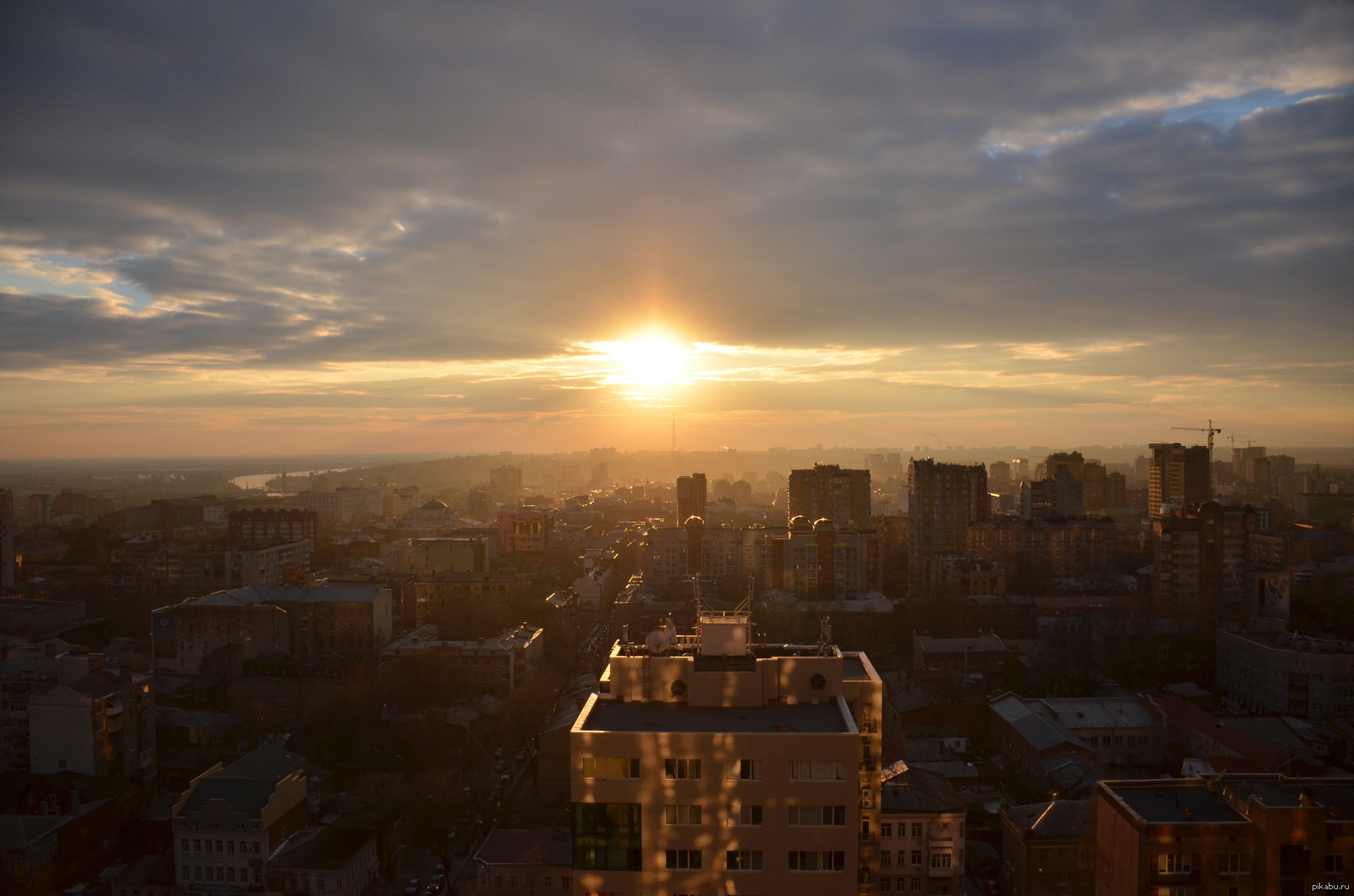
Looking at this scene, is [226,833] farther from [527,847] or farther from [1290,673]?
[1290,673]

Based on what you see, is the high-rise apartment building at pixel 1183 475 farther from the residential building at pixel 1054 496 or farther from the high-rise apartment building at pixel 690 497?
the high-rise apartment building at pixel 690 497

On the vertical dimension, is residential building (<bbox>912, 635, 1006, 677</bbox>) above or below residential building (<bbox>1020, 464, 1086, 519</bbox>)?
below

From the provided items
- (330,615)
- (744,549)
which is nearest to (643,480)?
(744,549)

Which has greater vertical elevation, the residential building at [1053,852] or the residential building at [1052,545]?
the residential building at [1052,545]

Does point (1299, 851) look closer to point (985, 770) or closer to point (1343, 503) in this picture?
point (985, 770)

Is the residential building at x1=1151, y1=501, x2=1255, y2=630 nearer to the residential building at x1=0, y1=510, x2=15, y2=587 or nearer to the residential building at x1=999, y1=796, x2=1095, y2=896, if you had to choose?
the residential building at x1=999, y1=796, x2=1095, y2=896

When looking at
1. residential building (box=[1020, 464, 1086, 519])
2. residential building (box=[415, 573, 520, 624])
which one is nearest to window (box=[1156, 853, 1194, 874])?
residential building (box=[415, 573, 520, 624])

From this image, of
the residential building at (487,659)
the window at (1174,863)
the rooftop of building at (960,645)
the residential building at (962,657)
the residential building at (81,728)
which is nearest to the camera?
the window at (1174,863)

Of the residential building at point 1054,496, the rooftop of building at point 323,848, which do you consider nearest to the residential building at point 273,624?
the rooftop of building at point 323,848
